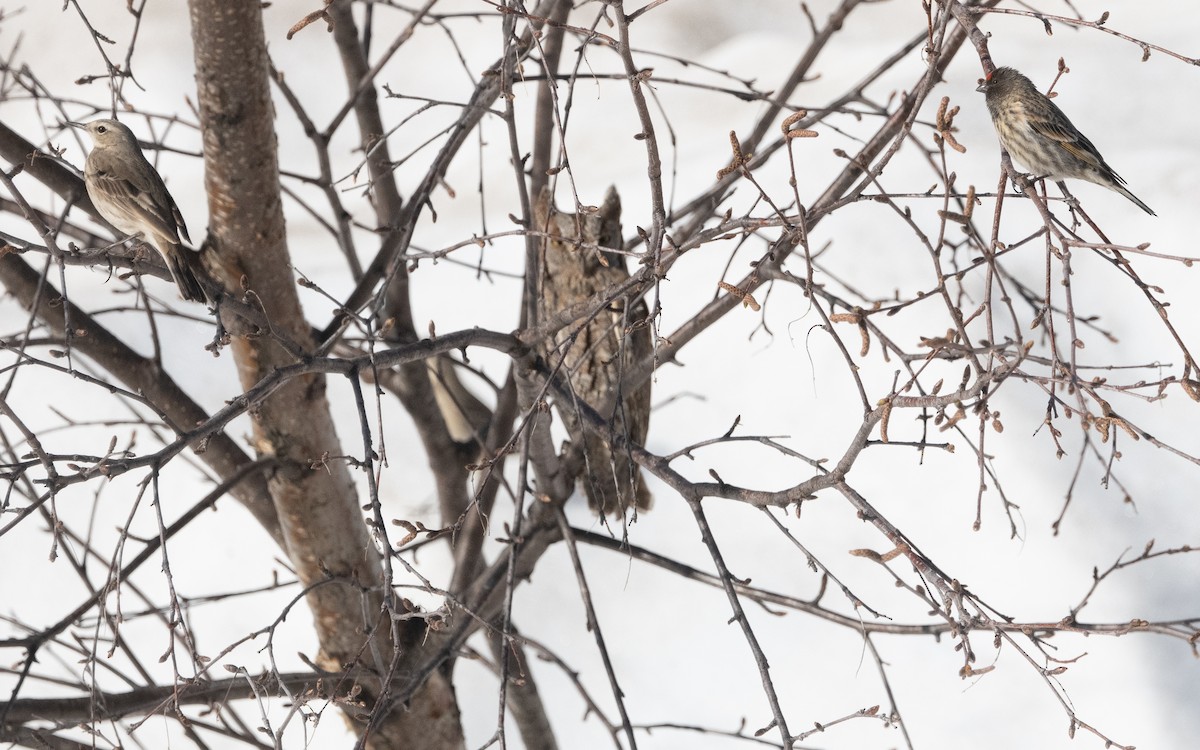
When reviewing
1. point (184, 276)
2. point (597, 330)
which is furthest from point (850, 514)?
point (184, 276)

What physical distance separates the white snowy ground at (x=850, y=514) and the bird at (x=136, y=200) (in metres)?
0.95

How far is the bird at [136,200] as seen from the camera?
0.96 m

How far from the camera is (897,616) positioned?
1939 mm

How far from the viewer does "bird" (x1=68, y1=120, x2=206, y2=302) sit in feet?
3.14

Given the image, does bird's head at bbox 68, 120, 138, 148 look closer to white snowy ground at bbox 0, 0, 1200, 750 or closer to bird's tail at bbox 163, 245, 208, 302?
bird's tail at bbox 163, 245, 208, 302

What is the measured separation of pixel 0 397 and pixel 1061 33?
255 centimetres

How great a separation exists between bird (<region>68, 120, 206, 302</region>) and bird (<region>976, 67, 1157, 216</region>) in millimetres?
732

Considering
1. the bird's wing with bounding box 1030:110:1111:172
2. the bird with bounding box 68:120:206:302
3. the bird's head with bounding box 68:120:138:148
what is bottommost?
the bird's wing with bounding box 1030:110:1111:172

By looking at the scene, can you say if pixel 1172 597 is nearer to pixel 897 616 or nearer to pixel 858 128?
pixel 897 616

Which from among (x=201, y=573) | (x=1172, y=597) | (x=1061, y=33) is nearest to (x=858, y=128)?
(x=1061, y=33)

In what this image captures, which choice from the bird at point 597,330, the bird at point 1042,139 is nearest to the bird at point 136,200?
the bird at point 597,330

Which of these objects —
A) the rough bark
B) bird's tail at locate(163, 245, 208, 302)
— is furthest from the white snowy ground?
bird's tail at locate(163, 245, 208, 302)

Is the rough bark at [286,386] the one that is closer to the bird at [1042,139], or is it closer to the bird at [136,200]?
the bird at [136,200]

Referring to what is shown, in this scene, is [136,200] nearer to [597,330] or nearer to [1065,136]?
[597,330]
